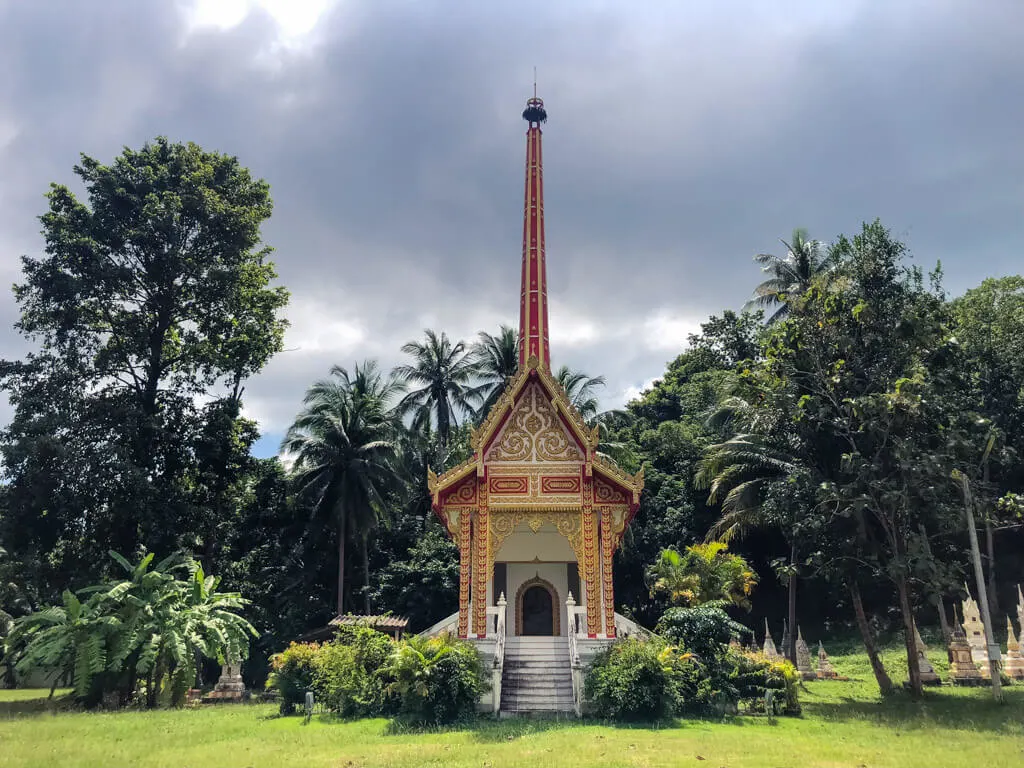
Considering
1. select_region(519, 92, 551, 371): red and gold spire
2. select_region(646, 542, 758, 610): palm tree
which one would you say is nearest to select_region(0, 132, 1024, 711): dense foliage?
select_region(646, 542, 758, 610): palm tree

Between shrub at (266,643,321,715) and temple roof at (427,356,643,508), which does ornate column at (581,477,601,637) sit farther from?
Result: shrub at (266,643,321,715)

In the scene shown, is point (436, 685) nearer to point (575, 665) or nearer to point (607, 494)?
point (575, 665)

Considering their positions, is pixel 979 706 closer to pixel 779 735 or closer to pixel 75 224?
pixel 779 735

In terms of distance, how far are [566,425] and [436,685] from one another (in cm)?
684

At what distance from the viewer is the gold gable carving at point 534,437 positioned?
1828 centimetres

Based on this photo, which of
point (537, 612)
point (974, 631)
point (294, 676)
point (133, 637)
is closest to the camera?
point (294, 676)

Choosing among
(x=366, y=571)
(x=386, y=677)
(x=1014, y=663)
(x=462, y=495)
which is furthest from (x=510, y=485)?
(x=366, y=571)

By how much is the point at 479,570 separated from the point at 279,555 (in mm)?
16895

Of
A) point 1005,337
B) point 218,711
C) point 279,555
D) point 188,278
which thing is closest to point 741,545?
point 1005,337

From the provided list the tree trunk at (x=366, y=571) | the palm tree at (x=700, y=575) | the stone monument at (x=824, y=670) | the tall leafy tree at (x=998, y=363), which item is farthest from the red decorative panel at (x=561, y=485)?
the tall leafy tree at (x=998, y=363)

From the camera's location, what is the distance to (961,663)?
19.8 meters

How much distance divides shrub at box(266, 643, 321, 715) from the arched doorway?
707cm

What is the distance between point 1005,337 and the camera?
90.9ft

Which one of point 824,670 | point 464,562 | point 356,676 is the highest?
point 464,562
